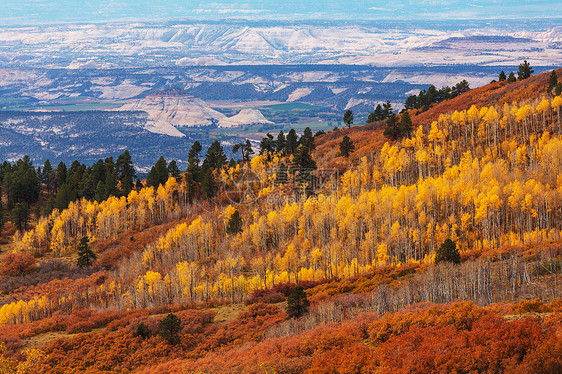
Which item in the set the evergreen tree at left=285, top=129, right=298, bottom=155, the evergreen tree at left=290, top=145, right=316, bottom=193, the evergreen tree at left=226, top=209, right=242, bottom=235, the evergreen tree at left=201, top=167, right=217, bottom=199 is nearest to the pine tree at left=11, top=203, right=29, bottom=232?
the evergreen tree at left=201, top=167, right=217, bottom=199

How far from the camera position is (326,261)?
98062 mm

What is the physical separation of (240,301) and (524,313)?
45.1 m

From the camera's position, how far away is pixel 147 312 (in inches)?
3113

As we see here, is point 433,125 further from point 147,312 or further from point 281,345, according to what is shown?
point 281,345

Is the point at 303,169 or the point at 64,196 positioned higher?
the point at 303,169

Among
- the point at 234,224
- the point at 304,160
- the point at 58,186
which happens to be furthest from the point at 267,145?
the point at 58,186

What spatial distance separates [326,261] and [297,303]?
30.4m

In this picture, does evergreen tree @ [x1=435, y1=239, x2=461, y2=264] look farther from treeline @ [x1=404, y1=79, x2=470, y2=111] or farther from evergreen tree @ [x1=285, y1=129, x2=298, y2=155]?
treeline @ [x1=404, y1=79, x2=470, y2=111]

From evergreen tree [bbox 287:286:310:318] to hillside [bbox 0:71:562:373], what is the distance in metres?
0.34

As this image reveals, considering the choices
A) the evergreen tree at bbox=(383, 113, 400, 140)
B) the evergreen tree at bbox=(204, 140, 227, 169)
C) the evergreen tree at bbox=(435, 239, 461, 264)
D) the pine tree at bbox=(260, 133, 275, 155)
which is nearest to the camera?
the evergreen tree at bbox=(435, 239, 461, 264)

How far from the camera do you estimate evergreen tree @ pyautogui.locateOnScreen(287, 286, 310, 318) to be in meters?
68.1

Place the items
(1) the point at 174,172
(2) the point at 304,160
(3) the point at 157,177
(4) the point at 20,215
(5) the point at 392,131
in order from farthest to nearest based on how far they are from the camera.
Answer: (3) the point at 157,177, (1) the point at 174,172, (5) the point at 392,131, (2) the point at 304,160, (4) the point at 20,215

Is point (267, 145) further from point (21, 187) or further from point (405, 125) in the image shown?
point (21, 187)

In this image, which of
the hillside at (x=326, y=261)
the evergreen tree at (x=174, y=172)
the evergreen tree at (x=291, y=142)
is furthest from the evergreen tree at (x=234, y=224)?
the evergreen tree at (x=291, y=142)
